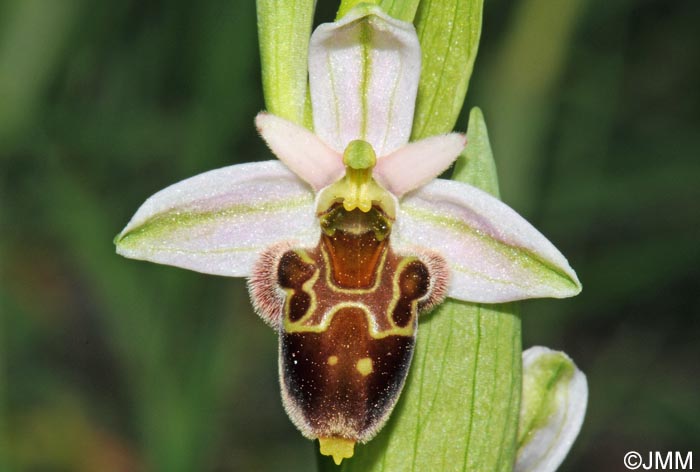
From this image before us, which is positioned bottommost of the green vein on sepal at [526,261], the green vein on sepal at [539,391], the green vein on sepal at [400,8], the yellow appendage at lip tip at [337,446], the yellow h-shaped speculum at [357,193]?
the yellow appendage at lip tip at [337,446]

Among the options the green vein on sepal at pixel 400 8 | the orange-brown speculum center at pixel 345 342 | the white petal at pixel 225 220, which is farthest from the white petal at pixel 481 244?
the green vein on sepal at pixel 400 8

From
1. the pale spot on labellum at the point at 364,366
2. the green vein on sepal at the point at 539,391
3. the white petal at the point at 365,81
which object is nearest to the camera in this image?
the pale spot on labellum at the point at 364,366

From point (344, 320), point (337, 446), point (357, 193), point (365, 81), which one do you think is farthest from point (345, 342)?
point (365, 81)

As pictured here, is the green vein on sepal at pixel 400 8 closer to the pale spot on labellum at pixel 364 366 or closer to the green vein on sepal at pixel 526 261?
the green vein on sepal at pixel 526 261

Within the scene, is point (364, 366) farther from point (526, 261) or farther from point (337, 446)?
point (526, 261)

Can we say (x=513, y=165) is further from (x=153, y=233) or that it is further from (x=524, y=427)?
(x=153, y=233)

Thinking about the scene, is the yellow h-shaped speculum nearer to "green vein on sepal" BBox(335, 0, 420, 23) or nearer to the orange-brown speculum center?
the orange-brown speculum center
